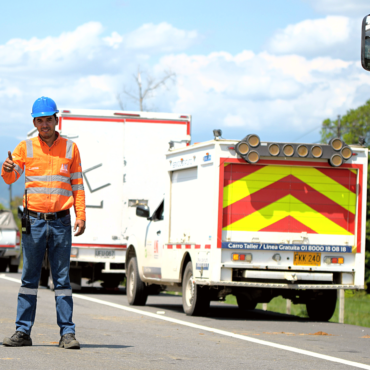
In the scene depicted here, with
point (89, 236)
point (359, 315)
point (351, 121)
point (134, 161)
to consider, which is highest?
point (351, 121)

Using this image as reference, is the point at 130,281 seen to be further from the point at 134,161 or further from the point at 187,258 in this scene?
the point at 134,161

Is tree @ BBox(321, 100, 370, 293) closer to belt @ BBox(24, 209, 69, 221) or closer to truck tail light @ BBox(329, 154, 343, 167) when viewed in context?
truck tail light @ BBox(329, 154, 343, 167)

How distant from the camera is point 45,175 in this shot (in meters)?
7.74

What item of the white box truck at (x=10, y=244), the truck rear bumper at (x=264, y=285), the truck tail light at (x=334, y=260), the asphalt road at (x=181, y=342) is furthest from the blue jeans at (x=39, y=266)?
the white box truck at (x=10, y=244)

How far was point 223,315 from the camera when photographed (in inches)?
539

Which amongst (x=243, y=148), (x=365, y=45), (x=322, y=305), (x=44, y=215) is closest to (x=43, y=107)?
(x=44, y=215)

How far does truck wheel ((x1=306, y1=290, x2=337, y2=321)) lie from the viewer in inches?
525

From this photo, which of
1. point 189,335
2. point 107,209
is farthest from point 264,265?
point 107,209

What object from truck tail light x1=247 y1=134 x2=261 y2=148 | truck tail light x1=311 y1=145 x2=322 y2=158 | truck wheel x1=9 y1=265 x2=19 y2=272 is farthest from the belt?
truck wheel x1=9 y1=265 x2=19 y2=272

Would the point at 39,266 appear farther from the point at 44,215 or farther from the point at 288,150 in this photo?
the point at 288,150

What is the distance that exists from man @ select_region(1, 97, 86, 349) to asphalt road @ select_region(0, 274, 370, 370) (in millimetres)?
274

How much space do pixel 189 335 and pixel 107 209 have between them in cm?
868

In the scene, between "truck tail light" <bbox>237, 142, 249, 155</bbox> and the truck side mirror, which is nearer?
the truck side mirror

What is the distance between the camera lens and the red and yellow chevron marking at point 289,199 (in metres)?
12.7
